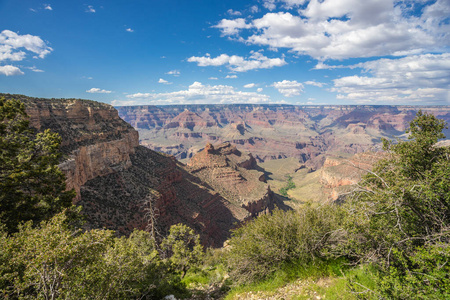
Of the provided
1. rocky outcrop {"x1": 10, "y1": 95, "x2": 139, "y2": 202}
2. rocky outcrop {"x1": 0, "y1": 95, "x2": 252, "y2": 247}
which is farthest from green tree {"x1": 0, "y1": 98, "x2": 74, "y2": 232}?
rocky outcrop {"x1": 10, "y1": 95, "x2": 139, "y2": 202}

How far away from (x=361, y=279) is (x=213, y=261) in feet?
63.7

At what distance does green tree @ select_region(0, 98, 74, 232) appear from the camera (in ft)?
43.9

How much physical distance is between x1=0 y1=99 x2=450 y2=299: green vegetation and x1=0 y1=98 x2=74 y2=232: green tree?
7 cm

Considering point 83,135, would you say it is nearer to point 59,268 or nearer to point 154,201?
point 154,201

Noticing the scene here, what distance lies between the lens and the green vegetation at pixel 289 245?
638 cm

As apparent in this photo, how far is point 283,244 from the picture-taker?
34.6 ft

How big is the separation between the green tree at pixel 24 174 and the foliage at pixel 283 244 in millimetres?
14119

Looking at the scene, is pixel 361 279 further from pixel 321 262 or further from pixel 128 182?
pixel 128 182

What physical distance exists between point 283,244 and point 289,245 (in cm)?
30

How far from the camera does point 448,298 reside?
14.9 feet

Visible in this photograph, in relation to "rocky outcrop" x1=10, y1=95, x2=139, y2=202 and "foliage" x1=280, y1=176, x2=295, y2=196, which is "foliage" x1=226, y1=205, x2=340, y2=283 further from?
"foliage" x1=280, y1=176, x2=295, y2=196

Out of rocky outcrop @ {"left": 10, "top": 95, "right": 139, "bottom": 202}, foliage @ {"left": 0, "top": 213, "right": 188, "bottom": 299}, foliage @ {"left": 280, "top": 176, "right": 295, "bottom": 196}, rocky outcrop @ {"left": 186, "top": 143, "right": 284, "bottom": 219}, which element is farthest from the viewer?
foliage @ {"left": 280, "top": 176, "right": 295, "bottom": 196}

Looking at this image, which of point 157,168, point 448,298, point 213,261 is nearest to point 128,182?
point 157,168

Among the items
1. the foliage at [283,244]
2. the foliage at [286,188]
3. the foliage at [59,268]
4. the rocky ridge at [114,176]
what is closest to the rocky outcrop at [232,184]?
the rocky ridge at [114,176]
